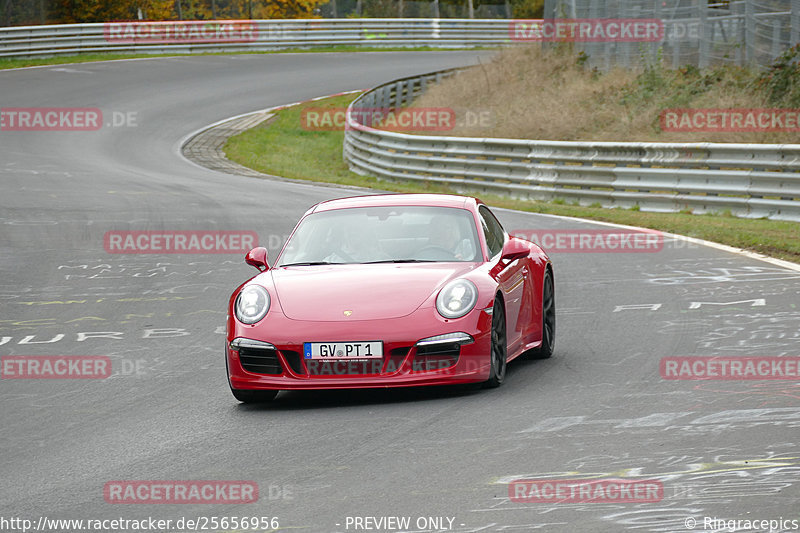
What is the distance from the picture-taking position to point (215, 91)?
4022cm

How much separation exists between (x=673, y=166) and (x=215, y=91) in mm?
23368

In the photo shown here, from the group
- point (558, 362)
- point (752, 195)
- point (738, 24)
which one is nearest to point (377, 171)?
point (738, 24)

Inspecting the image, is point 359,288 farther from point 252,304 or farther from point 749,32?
point 749,32

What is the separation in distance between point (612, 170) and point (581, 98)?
365 inches

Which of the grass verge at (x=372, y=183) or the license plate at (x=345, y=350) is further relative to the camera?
the grass verge at (x=372, y=183)

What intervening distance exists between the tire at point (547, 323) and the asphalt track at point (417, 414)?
7.6 inches

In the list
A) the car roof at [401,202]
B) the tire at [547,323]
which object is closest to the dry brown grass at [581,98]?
the tire at [547,323]

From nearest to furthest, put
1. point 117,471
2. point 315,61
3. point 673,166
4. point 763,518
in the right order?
point 763,518, point 117,471, point 673,166, point 315,61

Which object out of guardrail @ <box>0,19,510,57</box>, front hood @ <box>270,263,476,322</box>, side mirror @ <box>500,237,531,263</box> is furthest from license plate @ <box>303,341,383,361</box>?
guardrail @ <box>0,19,510,57</box>

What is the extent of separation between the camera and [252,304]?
787cm

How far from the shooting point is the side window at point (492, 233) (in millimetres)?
8828

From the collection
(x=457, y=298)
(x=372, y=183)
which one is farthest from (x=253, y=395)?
(x=372, y=183)

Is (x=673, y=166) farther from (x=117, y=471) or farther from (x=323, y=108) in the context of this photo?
(x=323, y=108)

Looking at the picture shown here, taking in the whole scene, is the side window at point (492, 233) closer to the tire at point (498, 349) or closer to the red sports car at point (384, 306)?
the red sports car at point (384, 306)
